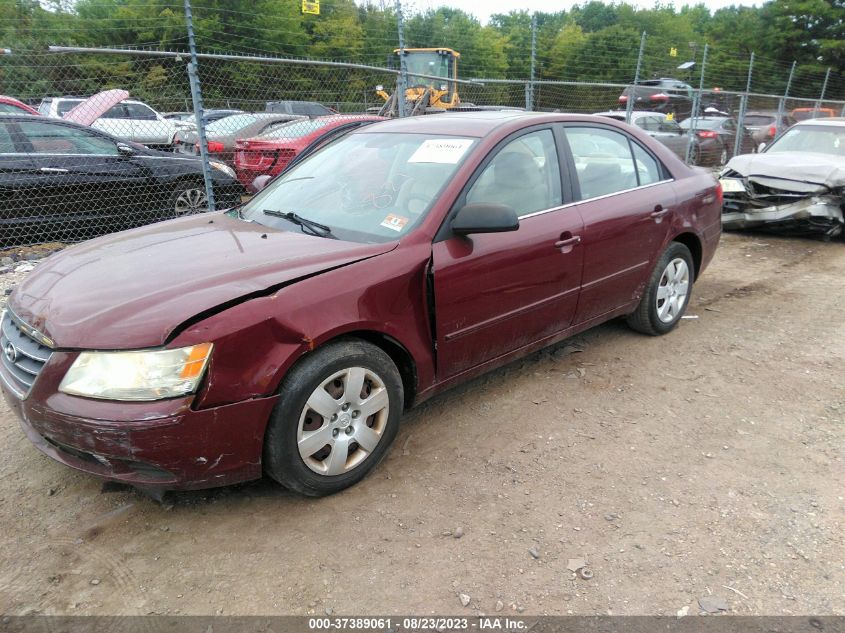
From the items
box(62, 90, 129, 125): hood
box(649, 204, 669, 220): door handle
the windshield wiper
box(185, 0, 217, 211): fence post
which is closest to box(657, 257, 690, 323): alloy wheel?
box(649, 204, 669, 220): door handle

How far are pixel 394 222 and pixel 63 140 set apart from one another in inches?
225

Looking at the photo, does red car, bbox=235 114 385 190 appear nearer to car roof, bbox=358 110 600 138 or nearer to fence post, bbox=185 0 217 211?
fence post, bbox=185 0 217 211

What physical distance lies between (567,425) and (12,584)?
2.62m

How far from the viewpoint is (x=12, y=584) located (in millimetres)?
2254

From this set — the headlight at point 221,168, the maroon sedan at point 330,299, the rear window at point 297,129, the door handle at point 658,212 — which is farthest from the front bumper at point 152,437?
the rear window at point 297,129

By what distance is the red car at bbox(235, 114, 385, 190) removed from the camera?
8695mm

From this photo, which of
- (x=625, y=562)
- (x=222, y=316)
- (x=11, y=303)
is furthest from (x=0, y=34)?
(x=625, y=562)

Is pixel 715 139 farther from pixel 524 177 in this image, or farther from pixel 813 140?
pixel 524 177

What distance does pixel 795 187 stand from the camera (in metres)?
7.29

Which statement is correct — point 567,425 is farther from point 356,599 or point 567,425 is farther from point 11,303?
point 11,303

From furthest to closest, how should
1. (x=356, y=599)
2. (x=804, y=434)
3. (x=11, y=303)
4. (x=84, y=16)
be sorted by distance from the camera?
(x=84, y=16)
(x=804, y=434)
(x=11, y=303)
(x=356, y=599)

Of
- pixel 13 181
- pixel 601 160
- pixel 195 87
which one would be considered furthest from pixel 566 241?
pixel 13 181

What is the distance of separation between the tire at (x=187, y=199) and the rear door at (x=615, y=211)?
5.33m

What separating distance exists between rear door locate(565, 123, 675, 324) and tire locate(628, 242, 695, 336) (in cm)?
17
